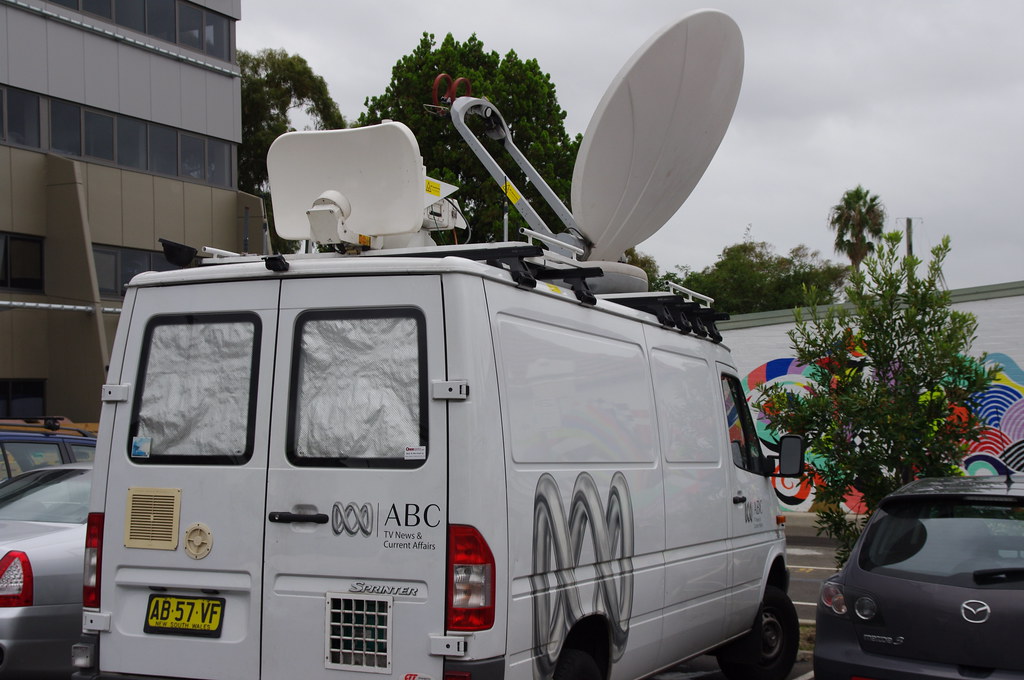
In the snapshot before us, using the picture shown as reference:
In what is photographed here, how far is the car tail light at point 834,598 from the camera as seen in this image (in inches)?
237

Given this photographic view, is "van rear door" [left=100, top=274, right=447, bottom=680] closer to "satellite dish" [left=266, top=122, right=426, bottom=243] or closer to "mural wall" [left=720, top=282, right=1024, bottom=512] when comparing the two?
"satellite dish" [left=266, top=122, right=426, bottom=243]

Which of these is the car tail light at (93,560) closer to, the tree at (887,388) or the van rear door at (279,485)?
the van rear door at (279,485)

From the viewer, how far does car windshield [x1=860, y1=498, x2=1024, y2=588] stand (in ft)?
18.4

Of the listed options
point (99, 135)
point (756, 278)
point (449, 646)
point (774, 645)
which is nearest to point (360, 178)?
point (449, 646)

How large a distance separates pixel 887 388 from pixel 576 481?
14.4 feet

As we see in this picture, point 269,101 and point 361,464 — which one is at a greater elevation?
point 269,101

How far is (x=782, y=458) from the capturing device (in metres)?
7.70

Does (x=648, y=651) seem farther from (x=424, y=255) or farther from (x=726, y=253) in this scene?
(x=726, y=253)

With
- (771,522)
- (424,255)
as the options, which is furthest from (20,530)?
(771,522)

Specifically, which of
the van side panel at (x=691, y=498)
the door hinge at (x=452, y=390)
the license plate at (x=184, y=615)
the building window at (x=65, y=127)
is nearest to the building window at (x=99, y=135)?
the building window at (x=65, y=127)

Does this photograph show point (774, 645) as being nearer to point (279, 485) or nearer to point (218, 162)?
point (279, 485)

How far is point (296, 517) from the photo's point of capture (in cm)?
444

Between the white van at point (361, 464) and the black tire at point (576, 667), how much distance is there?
0.01 metres

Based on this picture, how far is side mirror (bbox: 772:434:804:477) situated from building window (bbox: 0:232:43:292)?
20.5 metres
